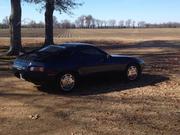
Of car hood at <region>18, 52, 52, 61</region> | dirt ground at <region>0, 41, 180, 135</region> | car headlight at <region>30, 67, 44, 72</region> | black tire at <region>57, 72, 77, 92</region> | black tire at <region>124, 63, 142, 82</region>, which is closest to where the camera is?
dirt ground at <region>0, 41, 180, 135</region>

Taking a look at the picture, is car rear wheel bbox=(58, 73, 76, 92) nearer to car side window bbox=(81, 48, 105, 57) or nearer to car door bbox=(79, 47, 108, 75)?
car door bbox=(79, 47, 108, 75)

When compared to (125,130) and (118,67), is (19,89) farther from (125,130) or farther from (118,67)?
(125,130)

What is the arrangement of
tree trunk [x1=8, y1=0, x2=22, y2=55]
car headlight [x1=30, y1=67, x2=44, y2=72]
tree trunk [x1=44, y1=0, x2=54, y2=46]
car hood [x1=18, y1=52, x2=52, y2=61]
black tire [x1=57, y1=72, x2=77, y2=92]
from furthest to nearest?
tree trunk [x1=44, y1=0, x2=54, y2=46] → tree trunk [x1=8, y1=0, x2=22, y2=55] → car hood [x1=18, y1=52, x2=52, y2=61] → black tire [x1=57, y1=72, x2=77, y2=92] → car headlight [x1=30, y1=67, x2=44, y2=72]

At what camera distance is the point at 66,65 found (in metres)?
11.9

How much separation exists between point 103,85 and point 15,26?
42.1 feet

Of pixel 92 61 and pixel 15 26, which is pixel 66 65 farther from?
pixel 15 26

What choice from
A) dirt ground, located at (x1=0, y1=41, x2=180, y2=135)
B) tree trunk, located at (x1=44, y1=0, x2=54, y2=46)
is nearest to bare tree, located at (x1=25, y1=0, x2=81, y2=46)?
tree trunk, located at (x1=44, y1=0, x2=54, y2=46)

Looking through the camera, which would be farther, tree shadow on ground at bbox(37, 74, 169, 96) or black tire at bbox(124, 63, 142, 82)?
black tire at bbox(124, 63, 142, 82)

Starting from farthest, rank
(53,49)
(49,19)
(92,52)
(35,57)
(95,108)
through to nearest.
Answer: (49,19)
(92,52)
(53,49)
(35,57)
(95,108)

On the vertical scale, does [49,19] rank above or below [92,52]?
above

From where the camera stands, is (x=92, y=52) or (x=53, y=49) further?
(x=92, y=52)

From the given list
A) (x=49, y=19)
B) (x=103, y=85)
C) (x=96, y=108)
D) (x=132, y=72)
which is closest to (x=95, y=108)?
(x=96, y=108)

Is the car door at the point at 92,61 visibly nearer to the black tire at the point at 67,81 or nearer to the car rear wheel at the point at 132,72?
the black tire at the point at 67,81

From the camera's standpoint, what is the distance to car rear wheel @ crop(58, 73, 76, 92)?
11.8 meters
